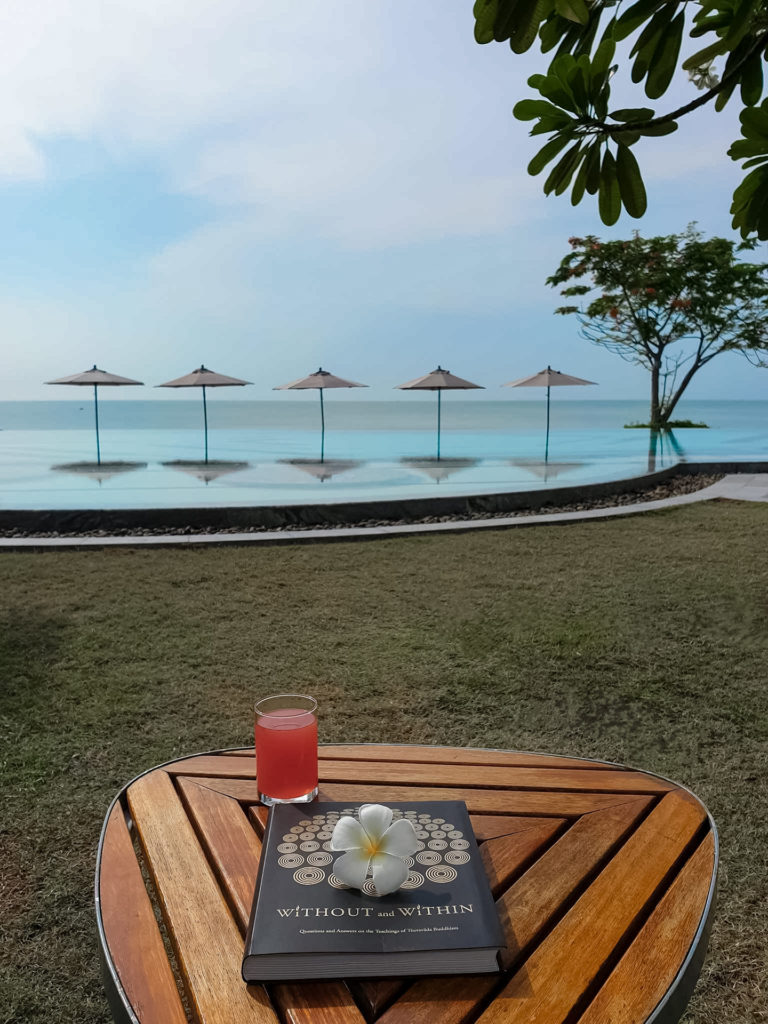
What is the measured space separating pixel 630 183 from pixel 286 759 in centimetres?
116

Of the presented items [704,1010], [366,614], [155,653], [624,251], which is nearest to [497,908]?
[704,1010]

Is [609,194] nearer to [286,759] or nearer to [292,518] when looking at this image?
[286,759]

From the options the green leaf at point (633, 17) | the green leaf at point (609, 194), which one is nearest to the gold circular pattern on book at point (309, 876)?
the green leaf at point (609, 194)

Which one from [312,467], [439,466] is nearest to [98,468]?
[312,467]

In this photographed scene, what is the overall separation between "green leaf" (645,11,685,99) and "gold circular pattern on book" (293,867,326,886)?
53.6 inches

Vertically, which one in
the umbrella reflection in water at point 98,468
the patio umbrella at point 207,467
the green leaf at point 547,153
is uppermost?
the green leaf at point 547,153

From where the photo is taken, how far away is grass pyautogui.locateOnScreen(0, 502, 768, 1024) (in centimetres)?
180

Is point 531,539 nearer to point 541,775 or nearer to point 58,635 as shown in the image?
point 58,635

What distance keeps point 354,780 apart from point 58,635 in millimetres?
2670

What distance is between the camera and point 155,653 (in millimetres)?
3314

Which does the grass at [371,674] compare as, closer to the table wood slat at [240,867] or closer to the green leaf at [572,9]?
the table wood slat at [240,867]

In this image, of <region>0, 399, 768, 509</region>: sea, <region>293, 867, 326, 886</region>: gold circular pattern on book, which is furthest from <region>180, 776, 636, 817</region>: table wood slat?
<region>0, 399, 768, 509</region>: sea

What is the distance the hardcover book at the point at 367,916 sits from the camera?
0.83 m

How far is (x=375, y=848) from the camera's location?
0.94 meters
